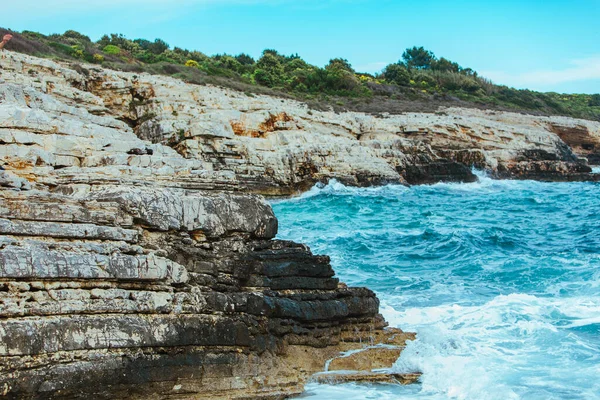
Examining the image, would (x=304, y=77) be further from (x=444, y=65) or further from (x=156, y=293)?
(x=156, y=293)

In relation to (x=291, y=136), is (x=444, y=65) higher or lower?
higher

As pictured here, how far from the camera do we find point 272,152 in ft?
98.4

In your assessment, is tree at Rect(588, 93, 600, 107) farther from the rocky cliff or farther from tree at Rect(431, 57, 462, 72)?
the rocky cliff

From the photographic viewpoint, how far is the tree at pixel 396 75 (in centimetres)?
6319

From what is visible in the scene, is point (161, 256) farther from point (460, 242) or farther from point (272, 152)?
point (272, 152)

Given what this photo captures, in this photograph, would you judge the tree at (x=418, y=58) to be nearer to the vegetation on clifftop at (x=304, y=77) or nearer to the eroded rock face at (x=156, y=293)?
the vegetation on clifftop at (x=304, y=77)


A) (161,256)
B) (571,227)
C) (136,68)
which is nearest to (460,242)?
(571,227)

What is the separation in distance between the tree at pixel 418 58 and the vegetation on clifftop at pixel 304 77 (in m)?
3.75

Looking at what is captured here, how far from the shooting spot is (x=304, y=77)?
174 feet

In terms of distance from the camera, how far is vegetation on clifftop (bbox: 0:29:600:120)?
4078 cm

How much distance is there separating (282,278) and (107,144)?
573 centimetres

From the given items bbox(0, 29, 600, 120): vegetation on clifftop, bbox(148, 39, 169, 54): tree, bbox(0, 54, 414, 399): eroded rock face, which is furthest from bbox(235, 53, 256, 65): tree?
bbox(0, 54, 414, 399): eroded rock face

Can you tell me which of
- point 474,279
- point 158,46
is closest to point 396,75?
point 158,46

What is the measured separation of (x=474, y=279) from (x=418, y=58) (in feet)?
221
